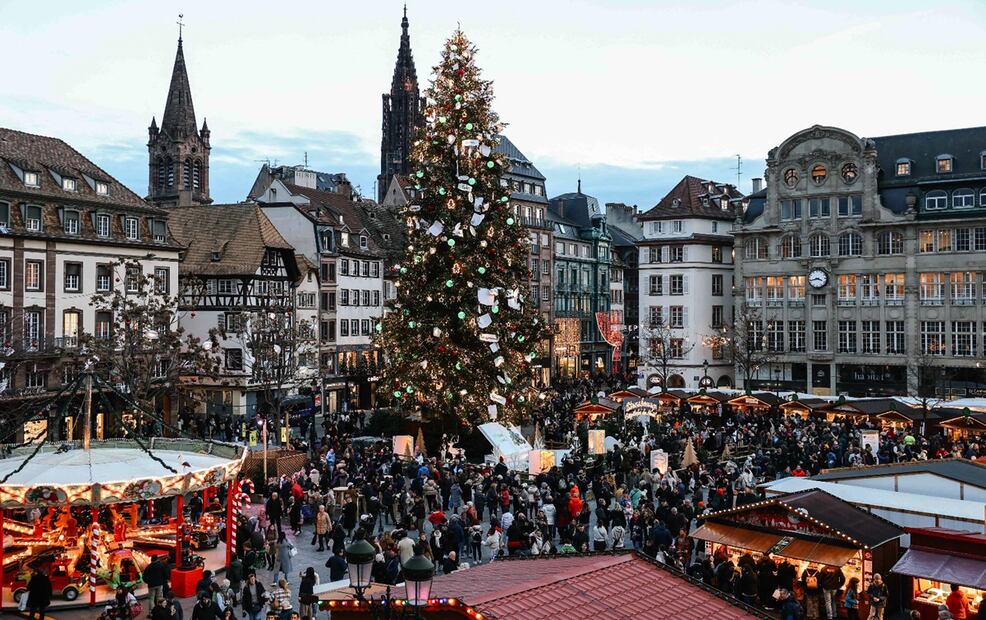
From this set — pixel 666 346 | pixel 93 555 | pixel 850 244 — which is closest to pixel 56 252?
pixel 93 555

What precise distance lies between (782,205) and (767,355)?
10455mm

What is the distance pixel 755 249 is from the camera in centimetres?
6912

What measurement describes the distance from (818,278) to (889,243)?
500 centimetres

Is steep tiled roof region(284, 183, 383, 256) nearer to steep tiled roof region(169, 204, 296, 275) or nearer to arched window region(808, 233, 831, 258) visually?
steep tiled roof region(169, 204, 296, 275)

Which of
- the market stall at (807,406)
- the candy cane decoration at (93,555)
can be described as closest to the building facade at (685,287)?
the market stall at (807,406)

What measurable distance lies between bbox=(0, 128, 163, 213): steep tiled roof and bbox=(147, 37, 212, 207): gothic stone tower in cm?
3366

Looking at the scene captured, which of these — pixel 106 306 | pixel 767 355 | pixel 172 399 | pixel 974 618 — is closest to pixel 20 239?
pixel 106 306

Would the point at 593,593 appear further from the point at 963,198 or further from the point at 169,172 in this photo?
the point at 169,172

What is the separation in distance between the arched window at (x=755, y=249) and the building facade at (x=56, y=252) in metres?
39.7

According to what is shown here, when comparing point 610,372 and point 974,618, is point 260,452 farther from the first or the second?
point 610,372

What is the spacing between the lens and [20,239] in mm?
43750

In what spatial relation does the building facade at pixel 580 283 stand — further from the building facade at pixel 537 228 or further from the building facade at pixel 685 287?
the building facade at pixel 685 287

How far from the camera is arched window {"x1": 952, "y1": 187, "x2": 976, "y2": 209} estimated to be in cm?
6109

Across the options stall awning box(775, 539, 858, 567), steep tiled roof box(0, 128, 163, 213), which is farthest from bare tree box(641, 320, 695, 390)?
stall awning box(775, 539, 858, 567)
